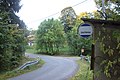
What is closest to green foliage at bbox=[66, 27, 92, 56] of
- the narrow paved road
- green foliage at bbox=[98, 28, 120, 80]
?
the narrow paved road

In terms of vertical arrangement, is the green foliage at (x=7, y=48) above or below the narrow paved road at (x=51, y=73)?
above

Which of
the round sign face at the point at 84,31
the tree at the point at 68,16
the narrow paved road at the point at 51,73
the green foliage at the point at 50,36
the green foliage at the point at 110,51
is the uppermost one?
the tree at the point at 68,16

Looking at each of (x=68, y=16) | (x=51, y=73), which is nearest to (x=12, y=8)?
(x=51, y=73)

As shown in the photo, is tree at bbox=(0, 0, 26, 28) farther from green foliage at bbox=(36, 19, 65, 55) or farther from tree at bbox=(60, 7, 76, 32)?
tree at bbox=(60, 7, 76, 32)

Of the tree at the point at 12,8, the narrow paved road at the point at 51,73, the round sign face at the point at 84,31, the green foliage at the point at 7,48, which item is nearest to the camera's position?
the round sign face at the point at 84,31

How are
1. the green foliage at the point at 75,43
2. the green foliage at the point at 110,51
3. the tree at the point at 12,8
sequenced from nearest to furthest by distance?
the green foliage at the point at 110,51
the tree at the point at 12,8
the green foliage at the point at 75,43

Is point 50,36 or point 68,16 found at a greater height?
point 68,16

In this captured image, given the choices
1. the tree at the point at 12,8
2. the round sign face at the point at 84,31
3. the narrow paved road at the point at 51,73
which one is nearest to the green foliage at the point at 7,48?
the narrow paved road at the point at 51,73

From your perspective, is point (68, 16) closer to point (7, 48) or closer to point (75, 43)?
point (75, 43)

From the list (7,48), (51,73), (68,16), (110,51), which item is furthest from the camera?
(68,16)

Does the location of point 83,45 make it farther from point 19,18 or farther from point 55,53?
point 19,18

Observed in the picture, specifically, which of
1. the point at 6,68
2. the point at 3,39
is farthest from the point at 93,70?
the point at 6,68

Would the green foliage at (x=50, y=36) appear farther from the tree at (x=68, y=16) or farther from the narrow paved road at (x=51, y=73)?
the narrow paved road at (x=51, y=73)

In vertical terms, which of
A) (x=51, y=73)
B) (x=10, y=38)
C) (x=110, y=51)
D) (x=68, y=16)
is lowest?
(x=51, y=73)
